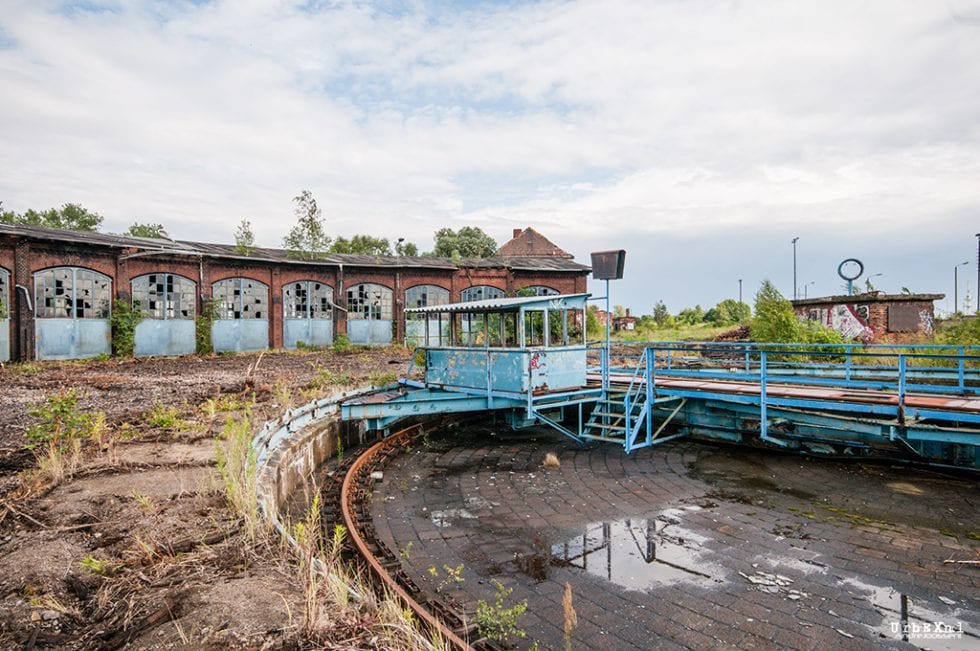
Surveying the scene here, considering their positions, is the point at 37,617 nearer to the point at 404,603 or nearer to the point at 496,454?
the point at 404,603

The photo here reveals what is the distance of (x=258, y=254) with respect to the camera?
2733 centimetres

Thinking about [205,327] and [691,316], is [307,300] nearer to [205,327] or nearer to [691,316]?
[205,327]

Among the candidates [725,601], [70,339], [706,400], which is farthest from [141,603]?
[70,339]

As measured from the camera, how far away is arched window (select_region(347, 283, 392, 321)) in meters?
29.3

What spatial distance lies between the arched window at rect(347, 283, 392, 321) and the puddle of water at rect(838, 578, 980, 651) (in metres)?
26.7

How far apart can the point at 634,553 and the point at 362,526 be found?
3.23 m

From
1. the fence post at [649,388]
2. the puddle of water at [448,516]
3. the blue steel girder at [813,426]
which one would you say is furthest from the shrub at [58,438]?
the blue steel girder at [813,426]

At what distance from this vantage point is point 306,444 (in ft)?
29.4

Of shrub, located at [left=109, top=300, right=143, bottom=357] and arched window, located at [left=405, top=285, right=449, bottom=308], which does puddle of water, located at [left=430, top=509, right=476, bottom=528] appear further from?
arched window, located at [left=405, top=285, right=449, bottom=308]

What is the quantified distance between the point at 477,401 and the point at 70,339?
787 inches

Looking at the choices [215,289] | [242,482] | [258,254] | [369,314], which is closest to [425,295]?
[369,314]

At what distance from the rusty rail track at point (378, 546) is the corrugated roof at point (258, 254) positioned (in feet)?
60.6

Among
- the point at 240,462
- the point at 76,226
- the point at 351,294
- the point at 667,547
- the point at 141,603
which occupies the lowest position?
the point at 667,547

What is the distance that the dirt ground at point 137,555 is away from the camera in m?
3.53
